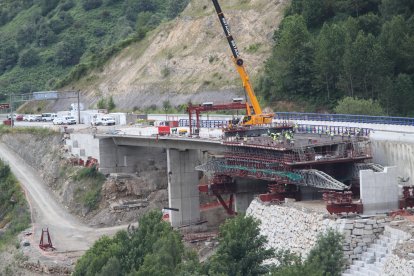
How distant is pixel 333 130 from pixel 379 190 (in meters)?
17.7

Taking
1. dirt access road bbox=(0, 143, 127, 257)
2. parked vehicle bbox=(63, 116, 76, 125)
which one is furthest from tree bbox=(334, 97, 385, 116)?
parked vehicle bbox=(63, 116, 76, 125)

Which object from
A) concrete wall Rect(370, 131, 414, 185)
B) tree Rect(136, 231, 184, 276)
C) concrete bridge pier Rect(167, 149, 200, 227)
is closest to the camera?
tree Rect(136, 231, 184, 276)

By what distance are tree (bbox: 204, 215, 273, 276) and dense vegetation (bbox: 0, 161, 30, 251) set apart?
30.2 metres

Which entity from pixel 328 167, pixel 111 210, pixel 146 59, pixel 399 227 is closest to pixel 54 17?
pixel 146 59

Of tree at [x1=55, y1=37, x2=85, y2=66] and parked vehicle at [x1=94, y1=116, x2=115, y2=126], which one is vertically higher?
tree at [x1=55, y1=37, x2=85, y2=66]

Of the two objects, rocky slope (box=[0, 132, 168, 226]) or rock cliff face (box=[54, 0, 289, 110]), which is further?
rock cliff face (box=[54, 0, 289, 110])

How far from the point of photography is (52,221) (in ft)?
Result: 249

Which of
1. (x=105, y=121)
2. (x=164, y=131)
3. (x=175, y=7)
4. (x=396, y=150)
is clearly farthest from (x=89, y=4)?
(x=396, y=150)

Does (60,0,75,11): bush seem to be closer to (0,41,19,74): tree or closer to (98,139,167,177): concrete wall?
(0,41,19,74): tree

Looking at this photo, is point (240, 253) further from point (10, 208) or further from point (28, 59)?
point (28, 59)

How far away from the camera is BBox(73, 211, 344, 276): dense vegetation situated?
142 ft

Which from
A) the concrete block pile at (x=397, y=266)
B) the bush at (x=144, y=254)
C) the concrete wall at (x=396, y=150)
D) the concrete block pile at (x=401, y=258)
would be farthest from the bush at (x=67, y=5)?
the concrete block pile at (x=397, y=266)

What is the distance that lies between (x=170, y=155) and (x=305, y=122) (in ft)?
32.5

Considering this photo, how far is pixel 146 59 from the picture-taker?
11950 cm
